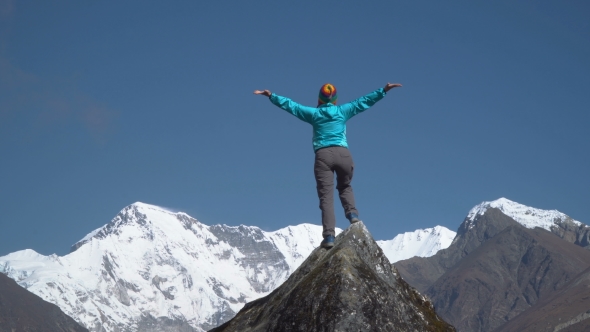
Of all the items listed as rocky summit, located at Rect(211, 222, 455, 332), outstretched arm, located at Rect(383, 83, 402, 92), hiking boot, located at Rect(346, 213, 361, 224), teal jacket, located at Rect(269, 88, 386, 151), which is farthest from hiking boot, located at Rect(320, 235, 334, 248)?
outstretched arm, located at Rect(383, 83, 402, 92)

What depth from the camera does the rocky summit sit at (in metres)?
12.2

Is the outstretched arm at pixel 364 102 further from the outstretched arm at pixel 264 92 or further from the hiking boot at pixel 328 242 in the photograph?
the hiking boot at pixel 328 242

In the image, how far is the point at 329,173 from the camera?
1551cm

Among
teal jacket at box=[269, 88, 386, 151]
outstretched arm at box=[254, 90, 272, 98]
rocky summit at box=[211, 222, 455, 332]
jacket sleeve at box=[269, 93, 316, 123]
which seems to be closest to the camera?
rocky summit at box=[211, 222, 455, 332]

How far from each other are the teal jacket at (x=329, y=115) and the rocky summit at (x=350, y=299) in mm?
1880

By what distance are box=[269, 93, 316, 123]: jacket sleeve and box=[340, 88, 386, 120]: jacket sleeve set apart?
2.06ft

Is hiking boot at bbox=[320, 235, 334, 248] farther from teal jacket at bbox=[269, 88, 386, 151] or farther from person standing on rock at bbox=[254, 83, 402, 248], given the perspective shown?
teal jacket at bbox=[269, 88, 386, 151]

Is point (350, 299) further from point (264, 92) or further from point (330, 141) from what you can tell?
point (264, 92)

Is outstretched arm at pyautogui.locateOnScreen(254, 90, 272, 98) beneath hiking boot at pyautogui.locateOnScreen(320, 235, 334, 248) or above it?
above

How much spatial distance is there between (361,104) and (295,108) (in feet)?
4.13

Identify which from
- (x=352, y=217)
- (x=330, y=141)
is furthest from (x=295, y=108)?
(x=352, y=217)

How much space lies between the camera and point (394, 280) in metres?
13.9

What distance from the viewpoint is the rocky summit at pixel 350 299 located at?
39.9 ft

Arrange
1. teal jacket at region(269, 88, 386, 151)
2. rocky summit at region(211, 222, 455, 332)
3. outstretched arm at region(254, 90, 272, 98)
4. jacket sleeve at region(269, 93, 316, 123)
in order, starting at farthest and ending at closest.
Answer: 1. outstretched arm at region(254, 90, 272, 98)
2. jacket sleeve at region(269, 93, 316, 123)
3. teal jacket at region(269, 88, 386, 151)
4. rocky summit at region(211, 222, 455, 332)
